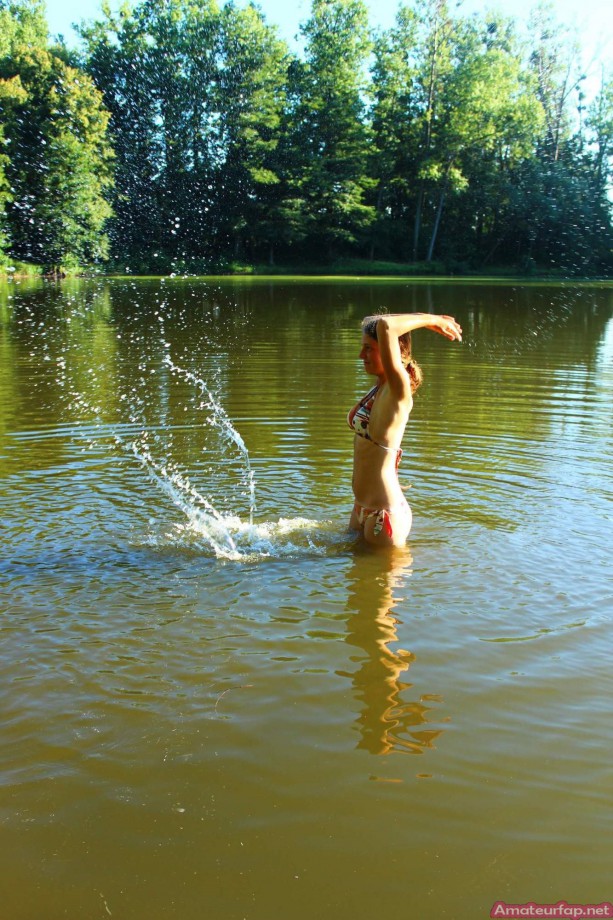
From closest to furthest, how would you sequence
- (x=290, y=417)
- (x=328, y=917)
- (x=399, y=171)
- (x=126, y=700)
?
(x=328, y=917)
(x=126, y=700)
(x=290, y=417)
(x=399, y=171)

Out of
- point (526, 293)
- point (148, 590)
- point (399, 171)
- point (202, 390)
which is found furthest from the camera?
point (399, 171)

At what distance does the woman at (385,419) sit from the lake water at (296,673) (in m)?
0.23

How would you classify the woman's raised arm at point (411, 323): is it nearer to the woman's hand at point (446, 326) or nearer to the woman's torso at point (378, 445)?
the woman's hand at point (446, 326)

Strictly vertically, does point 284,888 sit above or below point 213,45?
below

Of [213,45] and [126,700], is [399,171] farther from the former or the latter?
[126,700]

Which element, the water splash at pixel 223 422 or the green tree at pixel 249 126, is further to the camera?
the green tree at pixel 249 126

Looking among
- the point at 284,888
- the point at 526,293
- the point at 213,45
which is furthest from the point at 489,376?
the point at 213,45

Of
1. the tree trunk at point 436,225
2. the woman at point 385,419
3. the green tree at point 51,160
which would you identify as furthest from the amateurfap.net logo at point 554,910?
the tree trunk at point 436,225

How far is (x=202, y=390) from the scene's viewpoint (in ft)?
40.8

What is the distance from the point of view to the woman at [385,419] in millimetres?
5195

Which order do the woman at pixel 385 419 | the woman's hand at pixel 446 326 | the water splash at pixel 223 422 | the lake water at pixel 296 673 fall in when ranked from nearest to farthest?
the lake water at pixel 296 673, the woman at pixel 385 419, the woman's hand at pixel 446 326, the water splash at pixel 223 422

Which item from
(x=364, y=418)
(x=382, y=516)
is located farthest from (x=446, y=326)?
(x=382, y=516)

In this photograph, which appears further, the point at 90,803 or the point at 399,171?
the point at 399,171

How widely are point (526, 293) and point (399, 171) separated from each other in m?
29.7
